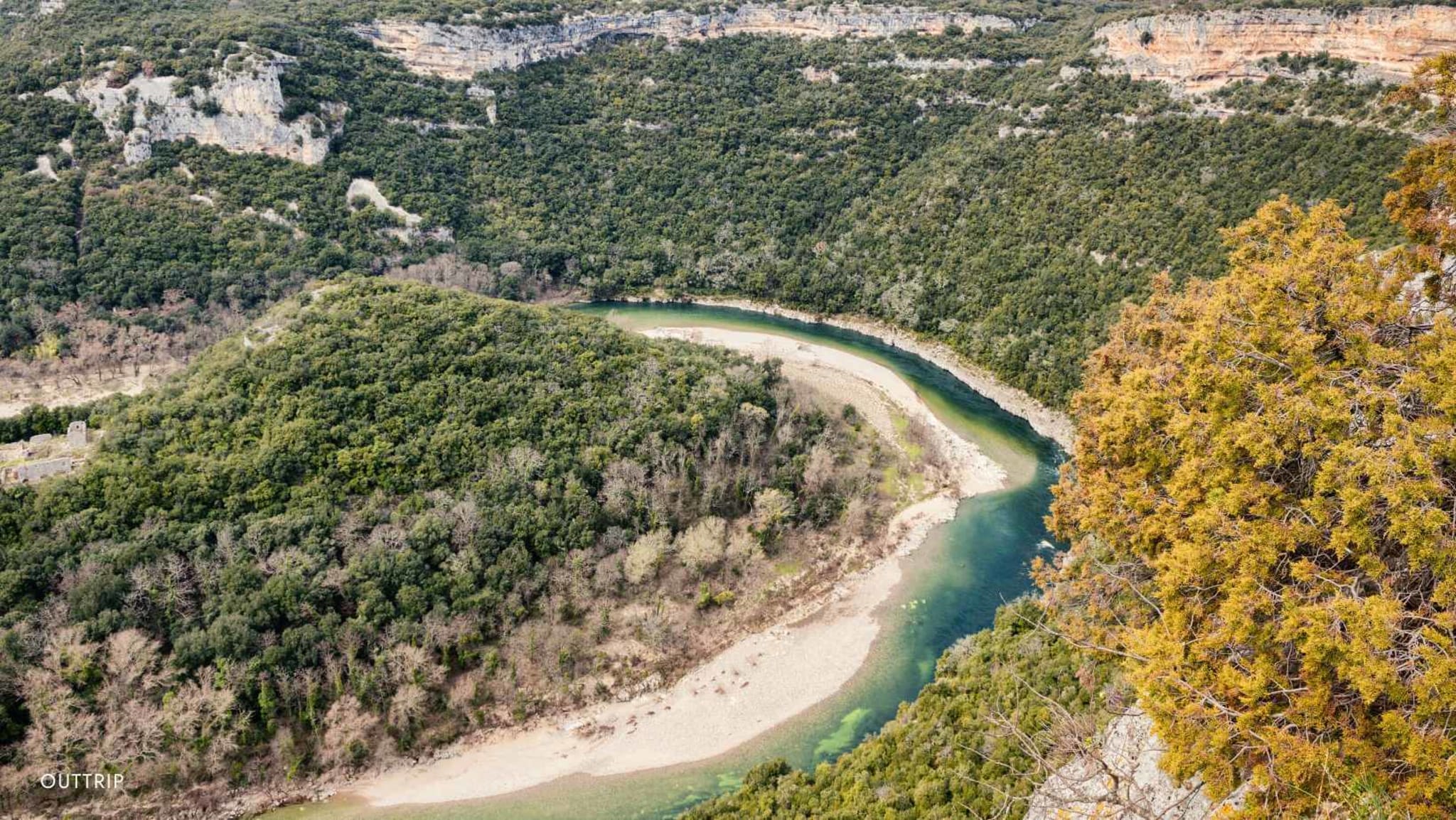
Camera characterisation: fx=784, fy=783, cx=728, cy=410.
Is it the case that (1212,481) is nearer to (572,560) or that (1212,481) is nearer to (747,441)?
(572,560)

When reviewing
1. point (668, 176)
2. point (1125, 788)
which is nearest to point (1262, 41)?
point (668, 176)

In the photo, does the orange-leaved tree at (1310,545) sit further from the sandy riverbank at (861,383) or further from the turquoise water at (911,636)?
the sandy riverbank at (861,383)

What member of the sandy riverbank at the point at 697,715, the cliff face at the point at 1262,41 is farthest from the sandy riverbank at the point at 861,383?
the cliff face at the point at 1262,41

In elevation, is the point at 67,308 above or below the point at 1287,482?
below

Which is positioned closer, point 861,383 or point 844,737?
point 844,737

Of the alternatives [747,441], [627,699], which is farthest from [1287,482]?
[747,441]

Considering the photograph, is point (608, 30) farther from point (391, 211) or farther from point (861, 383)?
point (861, 383)

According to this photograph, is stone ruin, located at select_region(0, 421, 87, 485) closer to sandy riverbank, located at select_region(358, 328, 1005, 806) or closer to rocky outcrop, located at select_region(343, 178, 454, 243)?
sandy riverbank, located at select_region(358, 328, 1005, 806)
